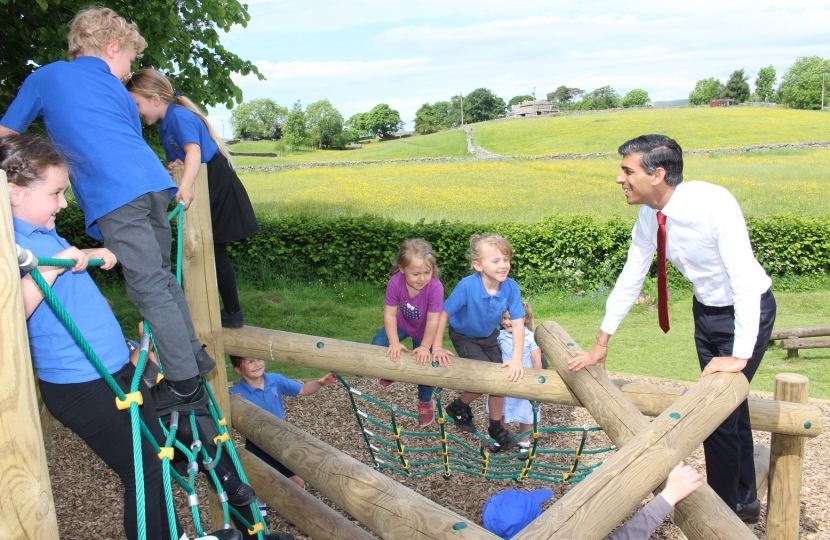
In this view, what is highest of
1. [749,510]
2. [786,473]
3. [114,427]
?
[114,427]

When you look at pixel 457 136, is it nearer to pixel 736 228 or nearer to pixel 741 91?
pixel 741 91

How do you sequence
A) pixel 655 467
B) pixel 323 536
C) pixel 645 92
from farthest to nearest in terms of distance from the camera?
1. pixel 645 92
2. pixel 323 536
3. pixel 655 467

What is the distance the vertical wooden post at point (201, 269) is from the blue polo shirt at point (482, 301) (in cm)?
138

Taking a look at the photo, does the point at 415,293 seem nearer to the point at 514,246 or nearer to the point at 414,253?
the point at 414,253

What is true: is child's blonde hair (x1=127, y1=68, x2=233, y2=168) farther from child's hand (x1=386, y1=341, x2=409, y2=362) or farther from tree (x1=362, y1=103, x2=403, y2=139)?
tree (x1=362, y1=103, x2=403, y2=139)

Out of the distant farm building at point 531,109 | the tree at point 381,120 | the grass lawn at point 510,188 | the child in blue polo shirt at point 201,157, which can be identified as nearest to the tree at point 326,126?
the distant farm building at point 531,109

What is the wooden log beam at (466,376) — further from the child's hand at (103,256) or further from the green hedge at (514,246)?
the green hedge at (514,246)

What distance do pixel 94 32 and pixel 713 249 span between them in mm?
2786

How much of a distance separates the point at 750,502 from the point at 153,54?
20.7ft

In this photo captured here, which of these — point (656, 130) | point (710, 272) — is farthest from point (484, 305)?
point (656, 130)

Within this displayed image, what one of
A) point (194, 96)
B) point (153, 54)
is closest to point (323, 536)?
point (153, 54)

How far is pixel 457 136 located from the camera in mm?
60875

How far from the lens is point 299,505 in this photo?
3516 millimetres

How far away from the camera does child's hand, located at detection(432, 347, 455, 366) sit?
342 centimetres
